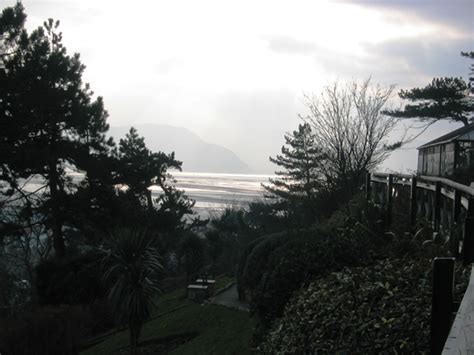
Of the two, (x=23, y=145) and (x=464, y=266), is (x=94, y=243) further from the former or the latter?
(x=464, y=266)

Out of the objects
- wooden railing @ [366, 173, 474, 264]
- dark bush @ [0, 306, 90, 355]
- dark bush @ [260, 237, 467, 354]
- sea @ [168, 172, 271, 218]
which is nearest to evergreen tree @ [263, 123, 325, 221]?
sea @ [168, 172, 271, 218]

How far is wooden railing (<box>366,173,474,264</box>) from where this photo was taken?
16.1 feet

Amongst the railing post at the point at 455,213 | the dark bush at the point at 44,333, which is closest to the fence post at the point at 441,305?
the railing post at the point at 455,213

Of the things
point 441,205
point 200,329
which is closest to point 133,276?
point 200,329

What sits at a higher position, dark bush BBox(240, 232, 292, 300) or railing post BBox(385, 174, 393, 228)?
railing post BBox(385, 174, 393, 228)

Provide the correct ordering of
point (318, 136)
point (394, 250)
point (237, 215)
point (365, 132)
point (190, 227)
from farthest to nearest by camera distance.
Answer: point (237, 215) < point (190, 227) < point (318, 136) < point (365, 132) < point (394, 250)

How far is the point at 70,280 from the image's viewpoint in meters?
20.2

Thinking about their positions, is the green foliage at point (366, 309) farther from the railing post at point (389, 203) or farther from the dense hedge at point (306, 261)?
the railing post at point (389, 203)

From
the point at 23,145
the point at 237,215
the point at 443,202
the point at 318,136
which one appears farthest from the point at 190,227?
the point at 443,202

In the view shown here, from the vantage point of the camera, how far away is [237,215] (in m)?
43.7

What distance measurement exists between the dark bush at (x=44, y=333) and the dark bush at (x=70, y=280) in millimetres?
4678

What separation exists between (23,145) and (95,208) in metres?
4.63

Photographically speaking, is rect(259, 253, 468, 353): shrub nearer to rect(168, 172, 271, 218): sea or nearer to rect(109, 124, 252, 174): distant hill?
rect(168, 172, 271, 218): sea

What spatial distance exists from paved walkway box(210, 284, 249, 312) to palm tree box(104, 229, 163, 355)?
338 centimetres
